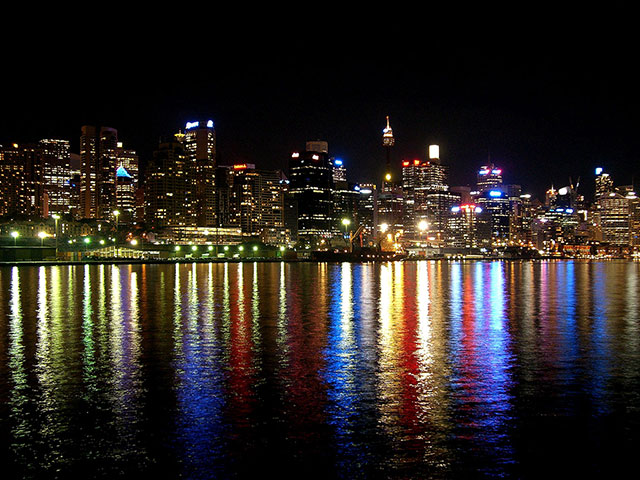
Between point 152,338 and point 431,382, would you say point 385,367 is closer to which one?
point 431,382

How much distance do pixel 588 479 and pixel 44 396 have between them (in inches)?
599

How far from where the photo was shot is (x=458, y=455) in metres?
14.4

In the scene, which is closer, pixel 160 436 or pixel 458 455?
pixel 458 455

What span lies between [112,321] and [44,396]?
18.4m

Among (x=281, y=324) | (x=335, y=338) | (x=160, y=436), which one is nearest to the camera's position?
(x=160, y=436)

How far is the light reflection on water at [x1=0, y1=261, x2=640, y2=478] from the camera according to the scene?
14.2 m

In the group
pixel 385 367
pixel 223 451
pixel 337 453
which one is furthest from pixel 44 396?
pixel 385 367

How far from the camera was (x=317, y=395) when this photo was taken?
19.7 meters

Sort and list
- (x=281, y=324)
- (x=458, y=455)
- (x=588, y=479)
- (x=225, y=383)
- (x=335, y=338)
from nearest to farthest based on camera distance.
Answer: (x=588, y=479)
(x=458, y=455)
(x=225, y=383)
(x=335, y=338)
(x=281, y=324)

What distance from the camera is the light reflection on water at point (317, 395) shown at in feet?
46.7

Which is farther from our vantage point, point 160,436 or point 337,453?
point 160,436

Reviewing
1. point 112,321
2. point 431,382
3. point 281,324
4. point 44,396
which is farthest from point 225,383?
point 112,321

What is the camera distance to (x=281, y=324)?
119ft

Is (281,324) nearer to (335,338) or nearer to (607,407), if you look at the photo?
(335,338)
